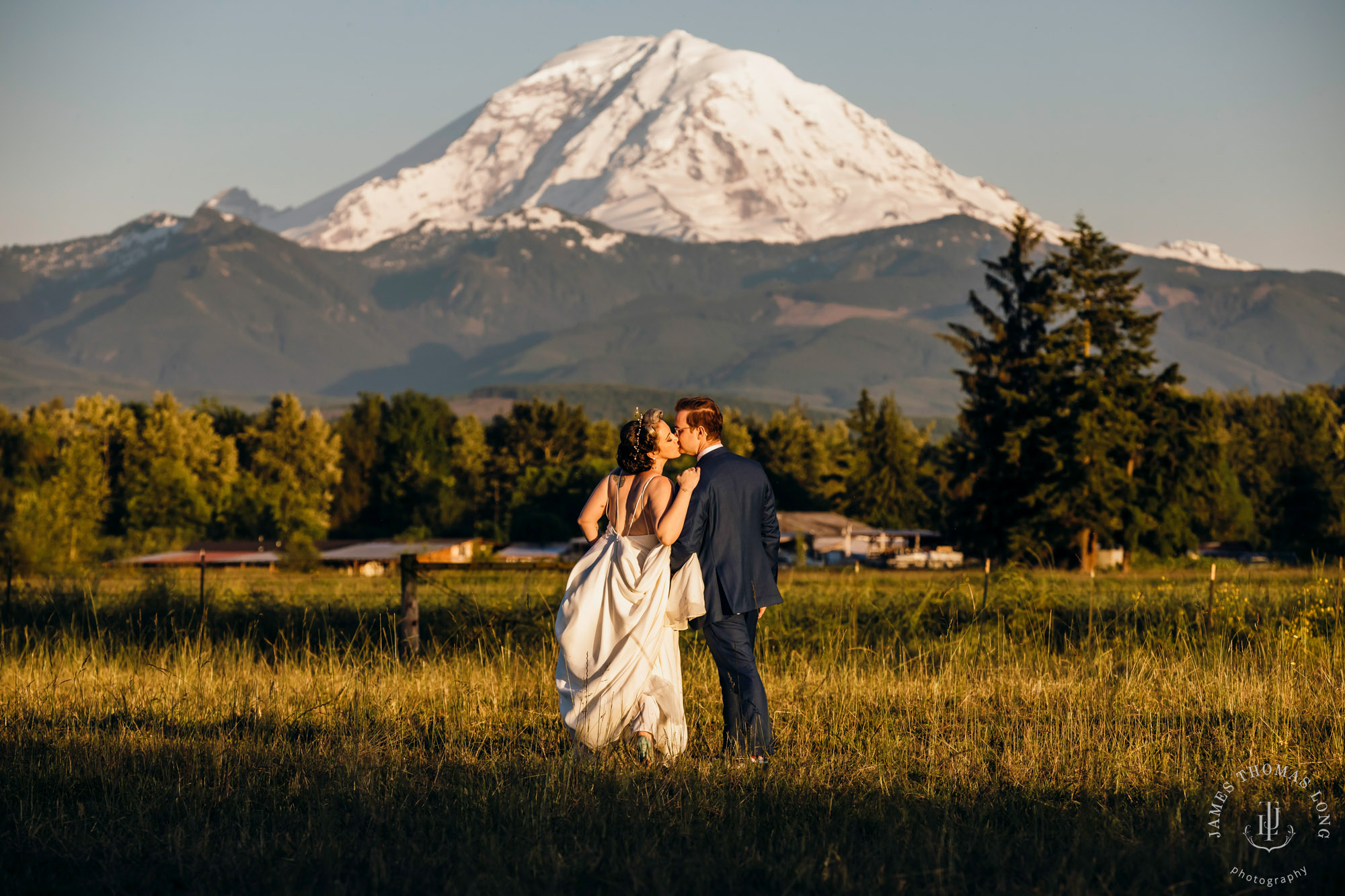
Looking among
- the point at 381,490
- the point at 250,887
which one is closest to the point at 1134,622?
the point at 250,887

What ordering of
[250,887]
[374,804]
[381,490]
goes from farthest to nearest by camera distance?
[381,490]
[374,804]
[250,887]

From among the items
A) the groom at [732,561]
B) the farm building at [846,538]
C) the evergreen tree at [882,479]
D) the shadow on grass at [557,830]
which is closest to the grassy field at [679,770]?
the shadow on grass at [557,830]

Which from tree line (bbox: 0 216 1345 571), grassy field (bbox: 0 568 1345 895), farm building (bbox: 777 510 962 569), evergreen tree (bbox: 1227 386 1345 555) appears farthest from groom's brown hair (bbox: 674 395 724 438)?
farm building (bbox: 777 510 962 569)

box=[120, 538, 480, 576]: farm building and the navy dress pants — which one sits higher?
the navy dress pants

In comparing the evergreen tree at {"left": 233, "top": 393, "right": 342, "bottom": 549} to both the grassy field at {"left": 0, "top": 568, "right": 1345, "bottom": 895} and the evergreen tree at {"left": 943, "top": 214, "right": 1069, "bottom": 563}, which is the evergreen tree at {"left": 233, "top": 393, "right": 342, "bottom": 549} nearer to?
the evergreen tree at {"left": 943, "top": 214, "right": 1069, "bottom": 563}

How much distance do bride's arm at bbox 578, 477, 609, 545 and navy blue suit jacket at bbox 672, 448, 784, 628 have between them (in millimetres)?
483

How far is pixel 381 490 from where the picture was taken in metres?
110

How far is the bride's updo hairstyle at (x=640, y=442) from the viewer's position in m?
7.40

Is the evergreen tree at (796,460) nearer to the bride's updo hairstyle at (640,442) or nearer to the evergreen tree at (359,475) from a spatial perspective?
the evergreen tree at (359,475)

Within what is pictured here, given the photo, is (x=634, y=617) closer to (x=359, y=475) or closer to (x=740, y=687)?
(x=740, y=687)

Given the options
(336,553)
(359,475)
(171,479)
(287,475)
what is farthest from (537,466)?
(171,479)

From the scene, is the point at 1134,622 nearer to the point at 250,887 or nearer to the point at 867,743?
the point at 867,743

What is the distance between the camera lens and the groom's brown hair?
7.62 m

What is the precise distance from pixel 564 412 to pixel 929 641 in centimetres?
10562
